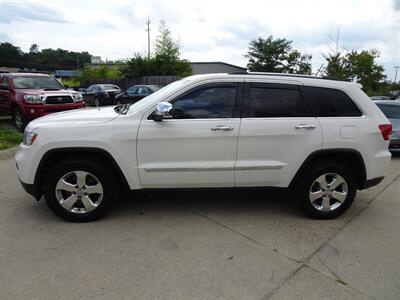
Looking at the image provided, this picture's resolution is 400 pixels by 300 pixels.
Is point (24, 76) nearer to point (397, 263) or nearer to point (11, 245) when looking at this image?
point (11, 245)

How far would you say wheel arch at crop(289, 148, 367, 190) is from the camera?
14.1ft

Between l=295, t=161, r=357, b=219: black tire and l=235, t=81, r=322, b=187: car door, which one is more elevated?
l=235, t=81, r=322, b=187: car door

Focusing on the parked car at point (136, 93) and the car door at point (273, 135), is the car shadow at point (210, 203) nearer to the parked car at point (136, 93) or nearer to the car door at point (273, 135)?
the car door at point (273, 135)

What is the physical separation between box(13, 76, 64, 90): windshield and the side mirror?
7916mm

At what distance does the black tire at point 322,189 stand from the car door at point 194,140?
3.02 feet

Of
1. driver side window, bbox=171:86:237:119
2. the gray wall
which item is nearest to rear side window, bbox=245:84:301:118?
driver side window, bbox=171:86:237:119

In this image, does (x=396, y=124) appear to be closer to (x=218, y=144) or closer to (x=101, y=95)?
(x=218, y=144)

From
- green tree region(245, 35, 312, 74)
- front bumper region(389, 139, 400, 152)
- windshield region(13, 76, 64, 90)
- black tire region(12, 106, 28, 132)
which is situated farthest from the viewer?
green tree region(245, 35, 312, 74)

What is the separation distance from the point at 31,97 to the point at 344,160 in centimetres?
835

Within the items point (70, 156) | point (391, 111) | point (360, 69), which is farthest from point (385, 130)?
point (360, 69)

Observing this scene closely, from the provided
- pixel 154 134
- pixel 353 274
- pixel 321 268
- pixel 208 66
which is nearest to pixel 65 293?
pixel 154 134

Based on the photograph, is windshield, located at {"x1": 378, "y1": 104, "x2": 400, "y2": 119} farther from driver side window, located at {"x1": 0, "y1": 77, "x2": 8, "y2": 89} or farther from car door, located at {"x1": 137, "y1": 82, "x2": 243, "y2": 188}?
driver side window, located at {"x1": 0, "y1": 77, "x2": 8, "y2": 89}

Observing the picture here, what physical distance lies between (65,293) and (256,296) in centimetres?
153

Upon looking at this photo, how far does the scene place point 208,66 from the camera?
50531 millimetres
